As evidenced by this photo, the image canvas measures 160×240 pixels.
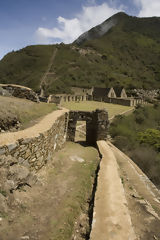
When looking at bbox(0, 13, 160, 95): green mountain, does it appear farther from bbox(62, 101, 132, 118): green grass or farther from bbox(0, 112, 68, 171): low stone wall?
bbox(0, 112, 68, 171): low stone wall

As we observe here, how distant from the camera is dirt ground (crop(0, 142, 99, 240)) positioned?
12.4 ft

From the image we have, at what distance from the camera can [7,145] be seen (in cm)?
460

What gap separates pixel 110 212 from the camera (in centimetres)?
448

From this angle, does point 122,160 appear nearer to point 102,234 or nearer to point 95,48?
point 102,234

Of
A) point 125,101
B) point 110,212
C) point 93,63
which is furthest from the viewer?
point 93,63

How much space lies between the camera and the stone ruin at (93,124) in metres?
12.2

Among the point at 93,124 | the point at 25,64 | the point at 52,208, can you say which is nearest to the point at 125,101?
the point at 93,124

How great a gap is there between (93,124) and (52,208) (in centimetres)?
858

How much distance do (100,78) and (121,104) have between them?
3111cm

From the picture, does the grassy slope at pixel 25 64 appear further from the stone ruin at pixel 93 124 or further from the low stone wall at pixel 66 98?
the stone ruin at pixel 93 124

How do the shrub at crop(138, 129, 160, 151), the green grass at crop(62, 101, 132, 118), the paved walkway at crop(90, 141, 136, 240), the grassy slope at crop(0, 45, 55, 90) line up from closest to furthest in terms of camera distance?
the paved walkway at crop(90, 141, 136, 240) < the shrub at crop(138, 129, 160, 151) < the green grass at crop(62, 101, 132, 118) < the grassy slope at crop(0, 45, 55, 90)

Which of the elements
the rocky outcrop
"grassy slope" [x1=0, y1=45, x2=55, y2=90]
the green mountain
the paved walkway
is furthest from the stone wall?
the paved walkway

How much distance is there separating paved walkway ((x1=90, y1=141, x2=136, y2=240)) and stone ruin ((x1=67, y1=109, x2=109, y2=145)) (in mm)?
5591

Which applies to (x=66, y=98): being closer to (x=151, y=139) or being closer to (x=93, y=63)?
(x=151, y=139)
